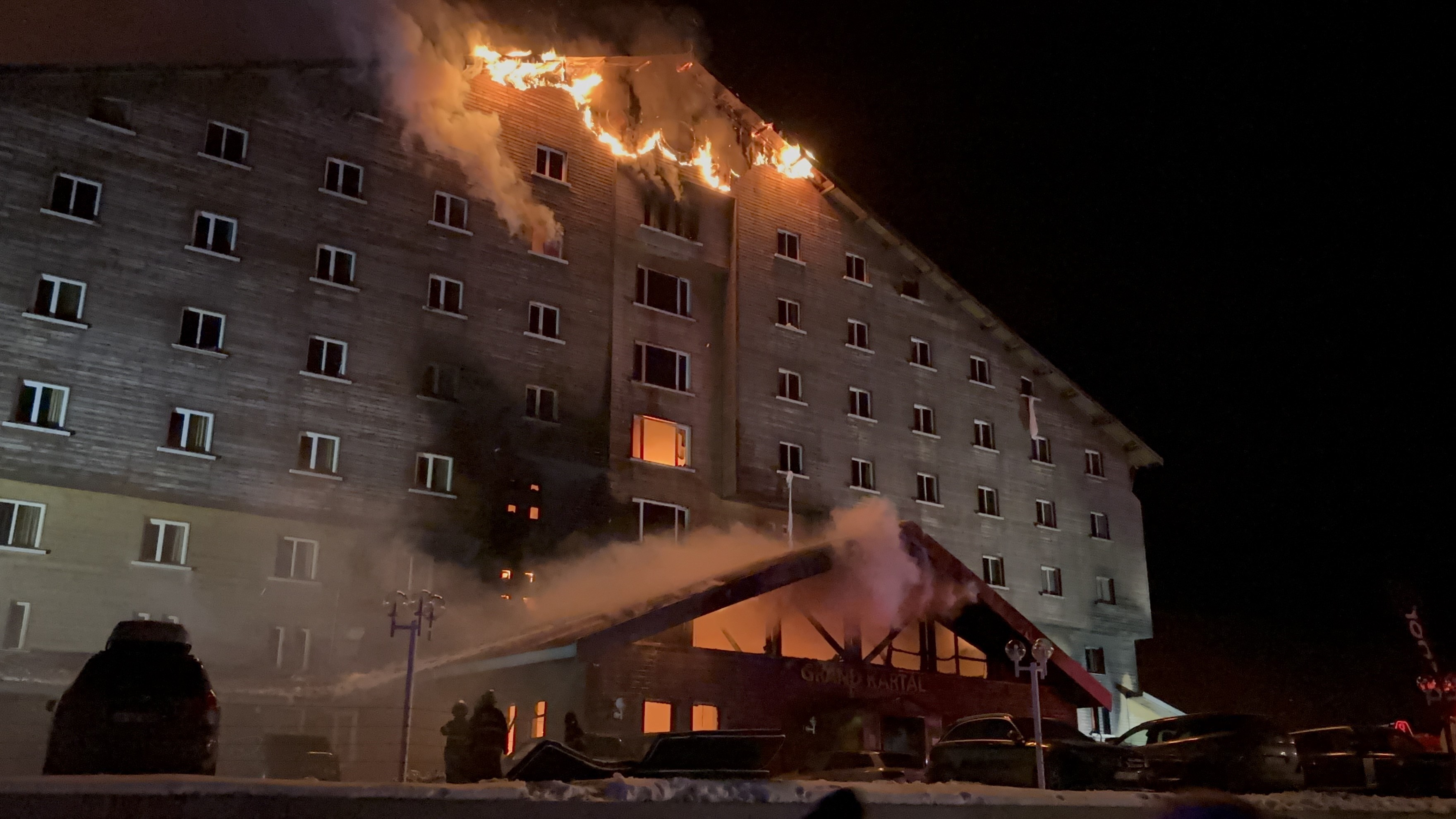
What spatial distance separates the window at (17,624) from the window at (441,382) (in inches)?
426

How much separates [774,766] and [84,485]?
1709 centimetres

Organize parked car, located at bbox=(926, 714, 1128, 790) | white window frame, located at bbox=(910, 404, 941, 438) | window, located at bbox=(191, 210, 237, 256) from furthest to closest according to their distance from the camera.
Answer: white window frame, located at bbox=(910, 404, 941, 438) < window, located at bbox=(191, 210, 237, 256) < parked car, located at bbox=(926, 714, 1128, 790)

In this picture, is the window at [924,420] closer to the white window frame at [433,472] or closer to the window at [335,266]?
the white window frame at [433,472]

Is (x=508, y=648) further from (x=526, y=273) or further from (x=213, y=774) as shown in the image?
(x=526, y=273)

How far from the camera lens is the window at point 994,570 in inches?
1594

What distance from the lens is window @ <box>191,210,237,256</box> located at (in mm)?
27953

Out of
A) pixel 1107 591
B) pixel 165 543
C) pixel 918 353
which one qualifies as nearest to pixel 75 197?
pixel 165 543

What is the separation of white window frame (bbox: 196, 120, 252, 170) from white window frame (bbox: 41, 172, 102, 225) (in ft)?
8.81

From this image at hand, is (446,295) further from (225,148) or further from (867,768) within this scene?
(867,768)

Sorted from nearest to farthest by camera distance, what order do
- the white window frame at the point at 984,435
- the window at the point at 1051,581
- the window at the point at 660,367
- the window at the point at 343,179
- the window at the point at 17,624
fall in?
the window at the point at 17,624, the window at the point at 343,179, the window at the point at 660,367, the window at the point at 1051,581, the white window frame at the point at 984,435

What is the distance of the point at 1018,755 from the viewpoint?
1734cm

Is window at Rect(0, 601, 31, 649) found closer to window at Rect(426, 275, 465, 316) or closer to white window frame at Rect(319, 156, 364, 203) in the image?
window at Rect(426, 275, 465, 316)

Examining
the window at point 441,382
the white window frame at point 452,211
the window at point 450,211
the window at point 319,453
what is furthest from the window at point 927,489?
the window at point 319,453

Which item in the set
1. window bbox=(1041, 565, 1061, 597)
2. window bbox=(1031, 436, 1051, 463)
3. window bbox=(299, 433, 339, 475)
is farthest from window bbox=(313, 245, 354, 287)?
window bbox=(1041, 565, 1061, 597)
